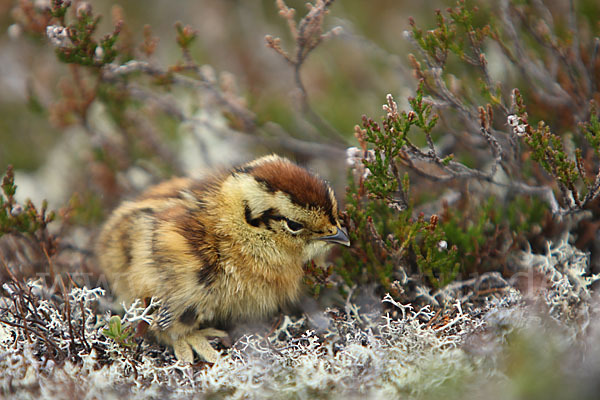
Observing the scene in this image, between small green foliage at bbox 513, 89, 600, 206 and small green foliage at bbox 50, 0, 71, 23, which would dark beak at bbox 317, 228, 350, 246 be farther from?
small green foliage at bbox 50, 0, 71, 23

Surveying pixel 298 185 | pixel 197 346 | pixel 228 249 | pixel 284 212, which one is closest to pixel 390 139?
pixel 298 185

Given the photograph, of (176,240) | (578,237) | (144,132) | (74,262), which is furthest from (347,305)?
(144,132)

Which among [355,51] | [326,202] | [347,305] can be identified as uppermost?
[355,51]

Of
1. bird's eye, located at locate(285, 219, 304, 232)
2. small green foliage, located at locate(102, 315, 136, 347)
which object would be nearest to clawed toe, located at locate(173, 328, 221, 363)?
small green foliage, located at locate(102, 315, 136, 347)

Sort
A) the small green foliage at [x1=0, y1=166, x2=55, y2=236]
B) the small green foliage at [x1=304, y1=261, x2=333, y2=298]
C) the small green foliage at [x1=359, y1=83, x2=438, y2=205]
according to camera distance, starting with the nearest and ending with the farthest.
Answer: the small green foliage at [x1=359, y1=83, x2=438, y2=205]
the small green foliage at [x1=304, y1=261, x2=333, y2=298]
the small green foliage at [x1=0, y1=166, x2=55, y2=236]

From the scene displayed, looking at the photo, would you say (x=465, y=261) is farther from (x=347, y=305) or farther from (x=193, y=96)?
(x=193, y=96)

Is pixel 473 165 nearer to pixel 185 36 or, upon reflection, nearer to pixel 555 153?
pixel 555 153
